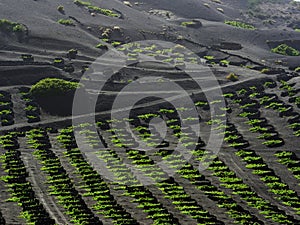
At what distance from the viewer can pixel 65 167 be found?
54.6 m

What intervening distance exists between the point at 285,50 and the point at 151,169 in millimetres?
106201

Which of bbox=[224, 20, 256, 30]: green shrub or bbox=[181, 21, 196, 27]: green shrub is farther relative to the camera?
bbox=[224, 20, 256, 30]: green shrub

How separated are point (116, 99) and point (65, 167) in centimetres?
3191

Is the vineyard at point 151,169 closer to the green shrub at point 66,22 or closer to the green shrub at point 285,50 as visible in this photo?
the green shrub at point 66,22

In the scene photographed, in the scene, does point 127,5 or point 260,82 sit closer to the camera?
point 260,82

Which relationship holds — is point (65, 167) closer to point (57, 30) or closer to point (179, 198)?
point (179, 198)

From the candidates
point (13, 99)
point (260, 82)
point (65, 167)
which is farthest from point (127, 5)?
point (65, 167)

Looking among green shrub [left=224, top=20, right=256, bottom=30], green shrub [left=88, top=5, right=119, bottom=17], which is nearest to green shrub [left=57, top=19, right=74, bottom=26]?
green shrub [left=88, top=5, right=119, bottom=17]

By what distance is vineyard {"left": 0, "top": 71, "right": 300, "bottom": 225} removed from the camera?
41.8m

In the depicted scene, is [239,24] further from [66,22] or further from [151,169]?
[151,169]

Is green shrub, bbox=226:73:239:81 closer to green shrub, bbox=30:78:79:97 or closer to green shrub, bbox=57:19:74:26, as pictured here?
green shrub, bbox=30:78:79:97

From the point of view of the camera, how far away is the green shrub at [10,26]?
384ft

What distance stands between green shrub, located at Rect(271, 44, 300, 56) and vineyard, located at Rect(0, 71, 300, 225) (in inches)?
2650

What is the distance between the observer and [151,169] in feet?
178
